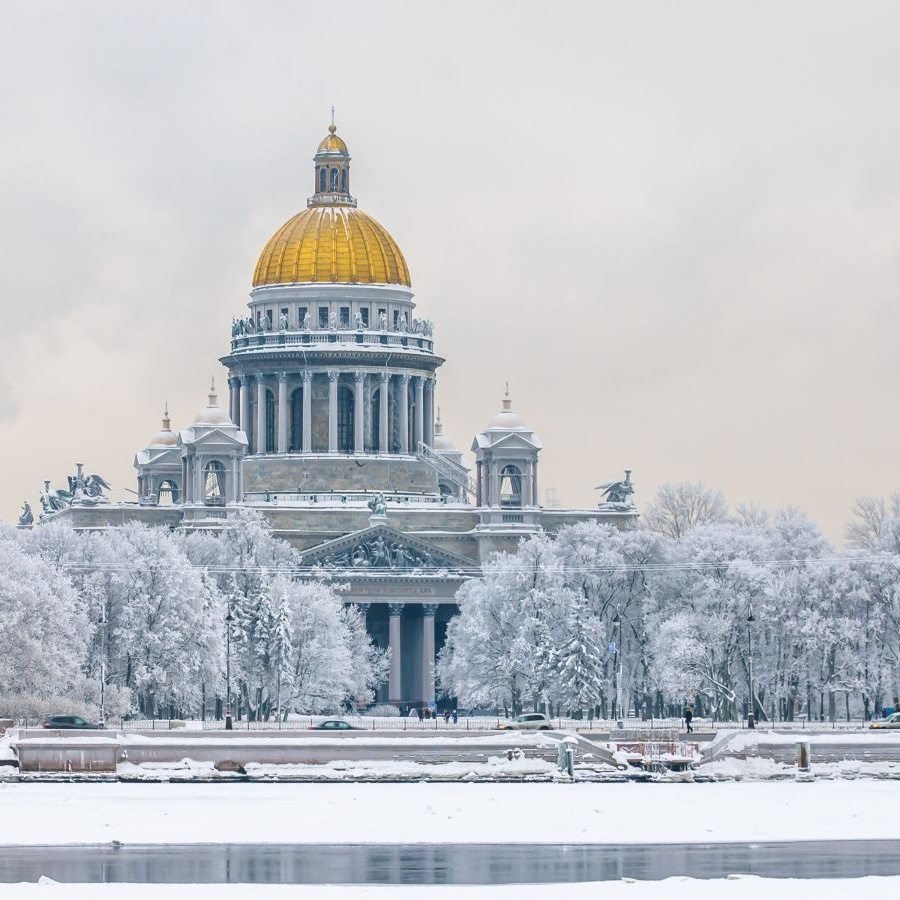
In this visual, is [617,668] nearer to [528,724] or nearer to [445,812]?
[528,724]

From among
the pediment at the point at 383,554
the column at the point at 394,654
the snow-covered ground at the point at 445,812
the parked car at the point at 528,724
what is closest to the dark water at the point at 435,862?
the snow-covered ground at the point at 445,812

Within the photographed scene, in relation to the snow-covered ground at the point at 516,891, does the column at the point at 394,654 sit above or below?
above

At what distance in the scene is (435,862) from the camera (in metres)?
74.2

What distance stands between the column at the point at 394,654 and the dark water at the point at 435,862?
4614 inches

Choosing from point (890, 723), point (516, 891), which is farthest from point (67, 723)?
point (516, 891)

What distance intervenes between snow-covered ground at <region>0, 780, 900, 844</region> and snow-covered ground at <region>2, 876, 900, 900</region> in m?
9.76

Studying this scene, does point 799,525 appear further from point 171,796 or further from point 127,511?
point 171,796

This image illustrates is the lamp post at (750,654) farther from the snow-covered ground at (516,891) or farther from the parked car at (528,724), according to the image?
the snow-covered ground at (516,891)

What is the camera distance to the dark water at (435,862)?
233 ft

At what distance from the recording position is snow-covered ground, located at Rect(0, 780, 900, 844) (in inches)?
3162

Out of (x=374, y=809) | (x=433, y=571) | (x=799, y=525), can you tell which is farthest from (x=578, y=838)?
(x=433, y=571)

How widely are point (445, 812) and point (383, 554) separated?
111m

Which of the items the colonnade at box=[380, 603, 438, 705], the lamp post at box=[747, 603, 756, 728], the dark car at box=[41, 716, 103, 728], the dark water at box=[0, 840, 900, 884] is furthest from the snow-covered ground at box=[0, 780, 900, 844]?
the colonnade at box=[380, 603, 438, 705]

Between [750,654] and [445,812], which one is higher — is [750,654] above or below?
→ above
